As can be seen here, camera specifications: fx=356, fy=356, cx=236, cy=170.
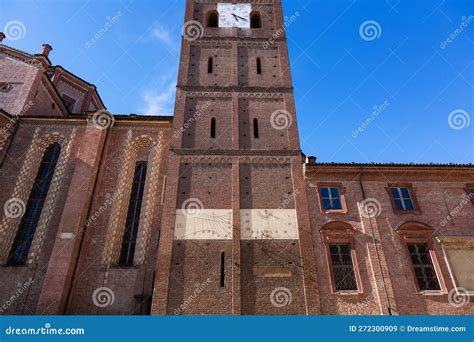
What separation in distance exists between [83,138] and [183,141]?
4956mm

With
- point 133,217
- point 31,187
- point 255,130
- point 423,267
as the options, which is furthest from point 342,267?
point 31,187

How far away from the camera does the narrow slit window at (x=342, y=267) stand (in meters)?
13.4

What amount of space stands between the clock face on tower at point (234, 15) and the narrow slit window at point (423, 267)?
1529 centimetres

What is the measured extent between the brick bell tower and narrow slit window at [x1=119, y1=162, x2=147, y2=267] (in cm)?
230

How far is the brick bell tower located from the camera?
12.3 meters

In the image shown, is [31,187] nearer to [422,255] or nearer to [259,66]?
[259,66]

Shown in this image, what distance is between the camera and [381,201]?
15.3 m

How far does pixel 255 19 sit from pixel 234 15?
1.40 meters

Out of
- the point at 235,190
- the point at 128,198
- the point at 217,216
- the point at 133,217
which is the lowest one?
the point at 217,216

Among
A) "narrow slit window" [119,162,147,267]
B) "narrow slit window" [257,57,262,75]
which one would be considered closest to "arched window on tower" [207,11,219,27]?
"narrow slit window" [257,57,262,75]

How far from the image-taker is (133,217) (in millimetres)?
15484

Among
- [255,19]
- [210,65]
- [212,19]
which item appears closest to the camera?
[210,65]

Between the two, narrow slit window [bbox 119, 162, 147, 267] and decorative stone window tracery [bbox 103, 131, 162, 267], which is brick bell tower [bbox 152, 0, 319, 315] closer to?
decorative stone window tracery [bbox 103, 131, 162, 267]

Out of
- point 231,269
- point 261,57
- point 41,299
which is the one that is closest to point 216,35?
point 261,57
